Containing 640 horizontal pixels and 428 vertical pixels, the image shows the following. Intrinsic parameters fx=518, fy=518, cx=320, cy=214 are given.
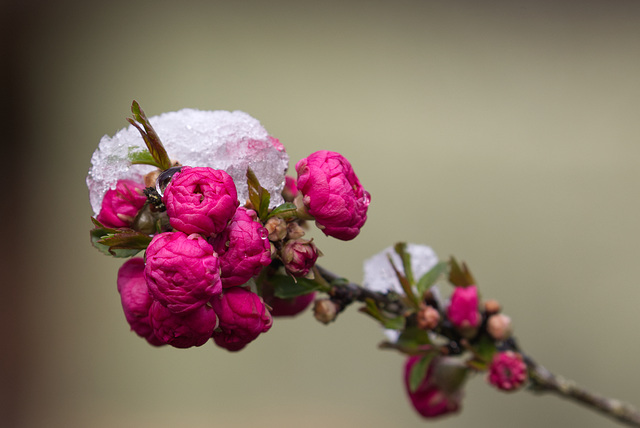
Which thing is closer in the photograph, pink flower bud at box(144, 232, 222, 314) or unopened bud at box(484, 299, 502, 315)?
pink flower bud at box(144, 232, 222, 314)

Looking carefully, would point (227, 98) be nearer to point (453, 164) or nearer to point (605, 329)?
point (453, 164)

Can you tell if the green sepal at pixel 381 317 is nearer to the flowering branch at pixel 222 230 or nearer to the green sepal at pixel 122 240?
the flowering branch at pixel 222 230

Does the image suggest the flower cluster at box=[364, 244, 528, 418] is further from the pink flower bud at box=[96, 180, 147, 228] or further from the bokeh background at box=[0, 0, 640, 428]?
the bokeh background at box=[0, 0, 640, 428]

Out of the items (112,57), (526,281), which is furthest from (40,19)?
(526,281)

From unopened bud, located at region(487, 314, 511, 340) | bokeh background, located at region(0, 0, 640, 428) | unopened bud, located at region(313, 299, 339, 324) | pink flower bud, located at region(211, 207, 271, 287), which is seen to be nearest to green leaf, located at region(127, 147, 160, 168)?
pink flower bud, located at region(211, 207, 271, 287)

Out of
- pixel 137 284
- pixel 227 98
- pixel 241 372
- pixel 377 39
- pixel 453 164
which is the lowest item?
pixel 241 372

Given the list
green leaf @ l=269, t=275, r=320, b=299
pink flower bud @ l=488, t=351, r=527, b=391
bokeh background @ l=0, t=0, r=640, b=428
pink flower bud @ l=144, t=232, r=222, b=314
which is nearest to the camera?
pink flower bud @ l=144, t=232, r=222, b=314

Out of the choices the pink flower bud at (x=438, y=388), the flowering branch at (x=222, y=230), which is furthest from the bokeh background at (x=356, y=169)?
the flowering branch at (x=222, y=230)

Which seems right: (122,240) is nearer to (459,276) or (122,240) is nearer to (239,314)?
(239,314)
